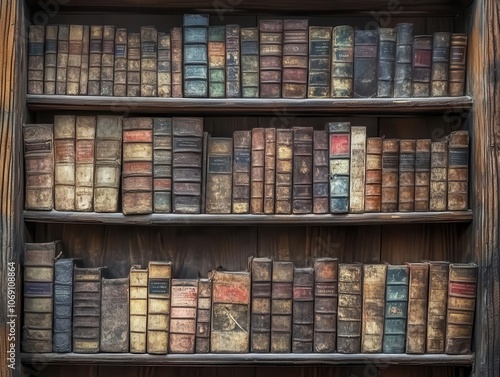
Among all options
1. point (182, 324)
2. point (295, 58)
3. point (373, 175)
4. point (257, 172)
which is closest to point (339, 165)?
point (373, 175)

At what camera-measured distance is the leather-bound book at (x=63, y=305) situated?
84.2 inches

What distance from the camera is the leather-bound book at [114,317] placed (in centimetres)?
215

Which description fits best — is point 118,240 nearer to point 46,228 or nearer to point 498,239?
point 46,228

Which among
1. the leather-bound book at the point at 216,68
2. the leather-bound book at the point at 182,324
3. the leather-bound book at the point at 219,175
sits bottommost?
the leather-bound book at the point at 182,324

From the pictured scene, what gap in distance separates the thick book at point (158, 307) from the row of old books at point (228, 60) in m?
0.56

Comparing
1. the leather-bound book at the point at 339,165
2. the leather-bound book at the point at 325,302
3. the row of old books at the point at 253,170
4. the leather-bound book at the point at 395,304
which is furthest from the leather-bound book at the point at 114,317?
the leather-bound book at the point at 395,304

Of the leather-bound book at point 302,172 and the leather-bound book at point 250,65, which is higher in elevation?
the leather-bound book at point 250,65

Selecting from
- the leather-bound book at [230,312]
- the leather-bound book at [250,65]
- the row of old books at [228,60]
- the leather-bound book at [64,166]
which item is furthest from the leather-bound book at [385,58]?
the leather-bound book at [64,166]

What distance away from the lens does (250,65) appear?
2180mm

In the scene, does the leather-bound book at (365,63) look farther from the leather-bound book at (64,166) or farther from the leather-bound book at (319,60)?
the leather-bound book at (64,166)

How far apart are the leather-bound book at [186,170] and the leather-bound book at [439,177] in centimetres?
74

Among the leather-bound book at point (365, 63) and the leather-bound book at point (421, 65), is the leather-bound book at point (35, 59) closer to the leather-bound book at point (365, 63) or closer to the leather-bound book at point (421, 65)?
the leather-bound book at point (365, 63)

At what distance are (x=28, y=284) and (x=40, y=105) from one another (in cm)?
56

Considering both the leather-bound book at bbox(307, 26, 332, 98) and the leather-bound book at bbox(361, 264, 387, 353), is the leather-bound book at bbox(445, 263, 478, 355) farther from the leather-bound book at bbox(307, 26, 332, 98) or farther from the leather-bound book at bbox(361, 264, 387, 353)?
the leather-bound book at bbox(307, 26, 332, 98)
